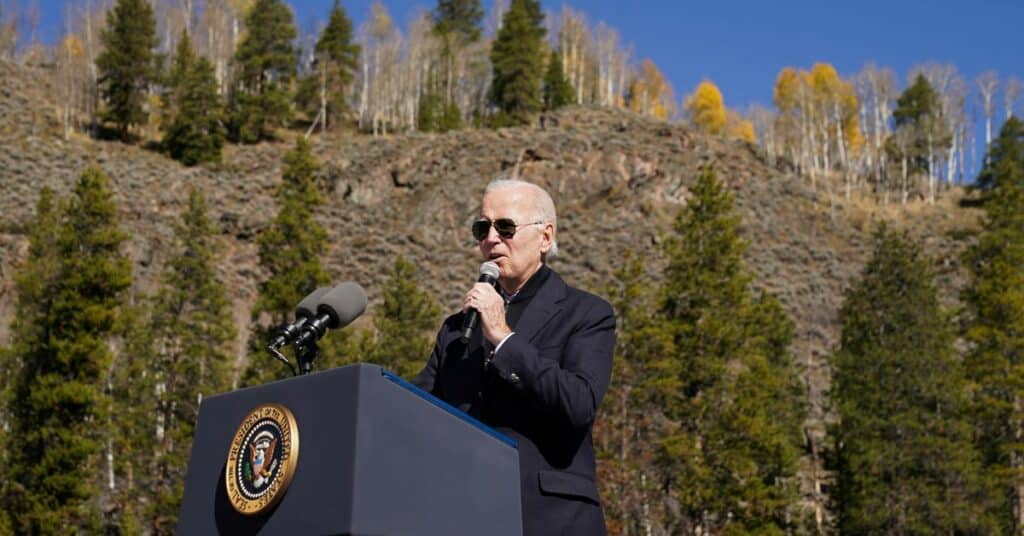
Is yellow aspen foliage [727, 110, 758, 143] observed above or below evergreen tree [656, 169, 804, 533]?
above

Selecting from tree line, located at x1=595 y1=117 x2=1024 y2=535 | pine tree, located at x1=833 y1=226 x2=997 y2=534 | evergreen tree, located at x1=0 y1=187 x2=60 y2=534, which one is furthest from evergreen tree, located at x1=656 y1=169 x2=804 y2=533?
evergreen tree, located at x1=0 y1=187 x2=60 y2=534

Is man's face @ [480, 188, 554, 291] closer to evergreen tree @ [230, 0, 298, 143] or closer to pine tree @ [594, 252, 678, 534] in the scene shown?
pine tree @ [594, 252, 678, 534]

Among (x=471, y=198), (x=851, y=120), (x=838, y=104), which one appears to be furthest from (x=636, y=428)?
(x=851, y=120)

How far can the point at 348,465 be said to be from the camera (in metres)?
2.33

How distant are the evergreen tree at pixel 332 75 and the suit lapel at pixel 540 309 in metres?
78.0

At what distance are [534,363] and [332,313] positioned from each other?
0.80 meters

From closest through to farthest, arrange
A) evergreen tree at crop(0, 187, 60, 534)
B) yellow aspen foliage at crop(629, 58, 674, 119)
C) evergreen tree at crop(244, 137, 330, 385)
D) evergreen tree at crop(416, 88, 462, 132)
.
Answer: evergreen tree at crop(0, 187, 60, 534) → evergreen tree at crop(244, 137, 330, 385) → evergreen tree at crop(416, 88, 462, 132) → yellow aspen foliage at crop(629, 58, 674, 119)

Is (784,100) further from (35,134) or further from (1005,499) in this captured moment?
(1005,499)

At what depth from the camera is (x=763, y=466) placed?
29688mm

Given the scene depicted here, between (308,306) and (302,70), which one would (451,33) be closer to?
(302,70)

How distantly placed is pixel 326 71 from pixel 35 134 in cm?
2140

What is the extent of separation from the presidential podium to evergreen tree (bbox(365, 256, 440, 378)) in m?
28.7

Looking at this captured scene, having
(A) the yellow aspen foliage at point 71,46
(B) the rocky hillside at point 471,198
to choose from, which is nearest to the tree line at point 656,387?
(B) the rocky hillside at point 471,198

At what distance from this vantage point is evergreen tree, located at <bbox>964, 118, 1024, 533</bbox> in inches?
1256
